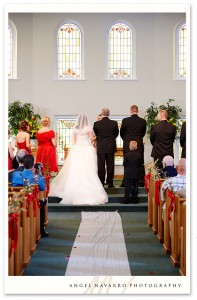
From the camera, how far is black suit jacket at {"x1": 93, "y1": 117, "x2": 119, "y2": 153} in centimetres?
1300

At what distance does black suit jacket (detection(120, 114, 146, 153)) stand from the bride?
63 centimetres

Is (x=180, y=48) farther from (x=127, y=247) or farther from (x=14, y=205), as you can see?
(x=14, y=205)

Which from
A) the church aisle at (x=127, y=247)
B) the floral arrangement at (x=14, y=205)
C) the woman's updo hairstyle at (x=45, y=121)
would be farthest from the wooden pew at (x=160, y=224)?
the woman's updo hairstyle at (x=45, y=121)

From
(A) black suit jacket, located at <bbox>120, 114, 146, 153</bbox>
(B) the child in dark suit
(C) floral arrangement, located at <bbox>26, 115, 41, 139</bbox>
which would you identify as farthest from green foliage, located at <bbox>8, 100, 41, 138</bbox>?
(B) the child in dark suit

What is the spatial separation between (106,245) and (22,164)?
5.55 ft

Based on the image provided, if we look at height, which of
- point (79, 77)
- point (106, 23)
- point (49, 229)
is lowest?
point (49, 229)

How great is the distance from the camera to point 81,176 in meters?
12.5

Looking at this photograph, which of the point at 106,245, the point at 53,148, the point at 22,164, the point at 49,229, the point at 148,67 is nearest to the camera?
the point at 106,245

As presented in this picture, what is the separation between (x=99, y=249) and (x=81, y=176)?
13.9ft

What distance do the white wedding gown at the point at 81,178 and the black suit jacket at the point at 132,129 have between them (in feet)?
2.18

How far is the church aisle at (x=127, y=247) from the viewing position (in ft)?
23.7

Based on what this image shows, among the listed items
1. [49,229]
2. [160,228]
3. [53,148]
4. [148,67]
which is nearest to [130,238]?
[160,228]

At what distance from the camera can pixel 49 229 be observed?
1021cm
